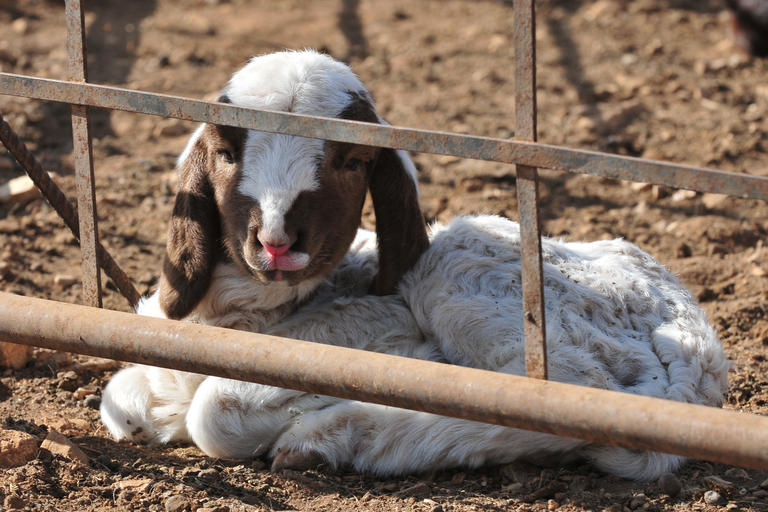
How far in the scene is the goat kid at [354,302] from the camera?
408cm

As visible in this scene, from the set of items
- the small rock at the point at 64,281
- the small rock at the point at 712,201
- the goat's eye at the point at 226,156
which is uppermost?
the goat's eye at the point at 226,156

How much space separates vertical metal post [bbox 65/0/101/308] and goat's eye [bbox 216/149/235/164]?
24.9 inches

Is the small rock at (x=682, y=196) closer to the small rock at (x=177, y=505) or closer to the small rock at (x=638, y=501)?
the small rock at (x=638, y=501)

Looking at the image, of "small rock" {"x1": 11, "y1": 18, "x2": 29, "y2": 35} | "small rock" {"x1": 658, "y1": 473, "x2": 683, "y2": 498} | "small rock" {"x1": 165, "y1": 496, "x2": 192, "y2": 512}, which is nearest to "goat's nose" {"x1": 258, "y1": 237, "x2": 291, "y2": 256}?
"small rock" {"x1": 165, "y1": 496, "x2": 192, "y2": 512}

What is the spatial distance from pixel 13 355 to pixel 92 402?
18.4 inches

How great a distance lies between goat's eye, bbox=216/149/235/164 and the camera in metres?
4.21

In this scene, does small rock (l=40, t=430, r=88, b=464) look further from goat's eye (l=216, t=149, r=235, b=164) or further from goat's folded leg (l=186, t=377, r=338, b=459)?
goat's eye (l=216, t=149, r=235, b=164)

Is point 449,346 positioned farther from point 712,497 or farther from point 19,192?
point 19,192

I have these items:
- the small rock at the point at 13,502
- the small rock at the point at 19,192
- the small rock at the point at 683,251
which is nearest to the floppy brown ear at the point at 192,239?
the small rock at the point at 13,502

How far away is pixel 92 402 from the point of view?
4.78 metres

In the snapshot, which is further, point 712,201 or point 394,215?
point 712,201

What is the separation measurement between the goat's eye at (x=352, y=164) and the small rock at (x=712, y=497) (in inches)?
72.7

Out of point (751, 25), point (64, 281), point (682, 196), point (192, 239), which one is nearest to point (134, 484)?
point (192, 239)

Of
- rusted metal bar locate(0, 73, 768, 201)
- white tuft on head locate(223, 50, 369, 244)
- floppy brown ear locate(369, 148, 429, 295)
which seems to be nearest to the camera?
rusted metal bar locate(0, 73, 768, 201)
